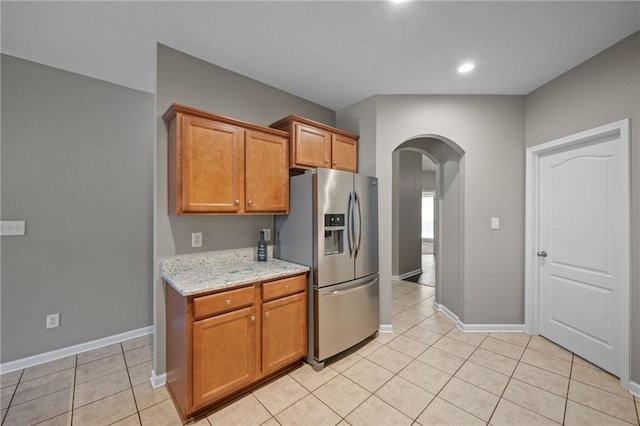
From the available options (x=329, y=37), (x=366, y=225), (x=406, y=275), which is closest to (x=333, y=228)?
(x=366, y=225)

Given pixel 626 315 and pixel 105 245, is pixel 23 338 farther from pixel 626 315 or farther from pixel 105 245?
pixel 626 315

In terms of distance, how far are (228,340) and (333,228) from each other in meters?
1.25

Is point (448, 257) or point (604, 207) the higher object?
point (604, 207)

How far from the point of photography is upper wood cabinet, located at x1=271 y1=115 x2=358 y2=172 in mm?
2680

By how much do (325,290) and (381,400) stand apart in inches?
36.0

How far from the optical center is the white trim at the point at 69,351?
233cm

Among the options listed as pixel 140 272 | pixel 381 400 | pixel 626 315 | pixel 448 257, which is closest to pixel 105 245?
pixel 140 272

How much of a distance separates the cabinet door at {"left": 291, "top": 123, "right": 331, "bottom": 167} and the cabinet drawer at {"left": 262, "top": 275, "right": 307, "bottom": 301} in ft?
3.66

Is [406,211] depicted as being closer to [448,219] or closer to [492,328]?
[448,219]

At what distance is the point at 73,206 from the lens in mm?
2598

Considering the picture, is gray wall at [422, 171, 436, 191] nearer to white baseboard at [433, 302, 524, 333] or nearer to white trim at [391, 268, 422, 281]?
white trim at [391, 268, 422, 281]

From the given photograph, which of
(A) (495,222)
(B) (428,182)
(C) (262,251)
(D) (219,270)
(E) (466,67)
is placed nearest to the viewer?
(D) (219,270)

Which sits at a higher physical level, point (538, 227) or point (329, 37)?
point (329, 37)

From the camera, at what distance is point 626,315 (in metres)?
2.14
